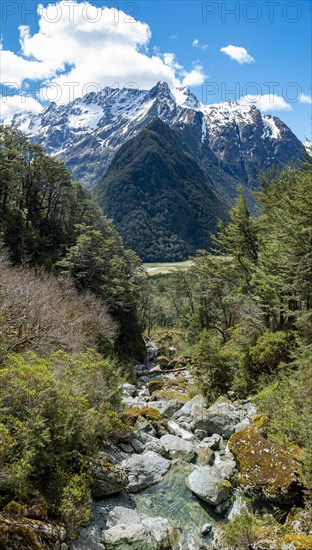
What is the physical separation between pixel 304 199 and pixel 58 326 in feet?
40.4

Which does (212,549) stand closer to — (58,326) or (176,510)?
(176,510)

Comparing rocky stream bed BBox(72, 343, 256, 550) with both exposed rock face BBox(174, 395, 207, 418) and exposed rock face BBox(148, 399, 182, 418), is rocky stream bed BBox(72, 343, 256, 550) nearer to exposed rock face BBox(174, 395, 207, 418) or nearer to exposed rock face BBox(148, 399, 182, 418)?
exposed rock face BBox(174, 395, 207, 418)

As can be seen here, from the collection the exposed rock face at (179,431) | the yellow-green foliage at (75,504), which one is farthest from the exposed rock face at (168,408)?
the yellow-green foliage at (75,504)

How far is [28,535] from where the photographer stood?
5695mm

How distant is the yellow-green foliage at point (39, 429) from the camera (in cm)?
636

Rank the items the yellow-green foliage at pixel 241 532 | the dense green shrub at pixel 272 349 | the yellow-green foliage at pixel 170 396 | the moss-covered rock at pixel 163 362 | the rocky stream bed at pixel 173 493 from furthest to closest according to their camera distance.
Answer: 1. the moss-covered rock at pixel 163 362
2. the yellow-green foliage at pixel 170 396
3. the dense green shrub at pixel 272 349
4. the yellow-green foliage at pixel 241 532
5. the rocky stream bed at pixel 173 493

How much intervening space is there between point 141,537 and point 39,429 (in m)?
3.38

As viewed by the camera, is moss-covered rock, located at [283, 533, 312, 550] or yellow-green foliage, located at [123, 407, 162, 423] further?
yellow-green foliage, located at [123, 407, 162, 423]

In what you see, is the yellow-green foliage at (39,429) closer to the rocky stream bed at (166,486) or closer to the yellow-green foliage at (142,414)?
the rocky stream bed at (166,486)

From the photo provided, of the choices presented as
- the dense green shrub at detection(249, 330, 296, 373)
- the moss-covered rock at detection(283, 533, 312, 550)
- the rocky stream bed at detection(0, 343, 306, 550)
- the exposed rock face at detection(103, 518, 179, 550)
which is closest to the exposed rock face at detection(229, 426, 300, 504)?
the rocky stream bed at detection(0, 343, 306, 550)

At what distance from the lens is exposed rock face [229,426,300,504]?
8016 mm

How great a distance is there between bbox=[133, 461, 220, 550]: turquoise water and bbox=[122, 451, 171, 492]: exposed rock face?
0.18 metres

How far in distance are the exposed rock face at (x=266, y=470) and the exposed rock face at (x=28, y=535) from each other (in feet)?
15.8

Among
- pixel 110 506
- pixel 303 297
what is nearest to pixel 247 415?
pixel 303 297
